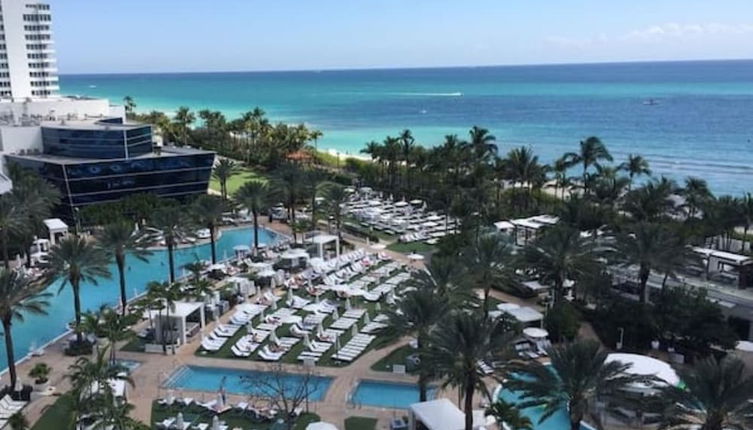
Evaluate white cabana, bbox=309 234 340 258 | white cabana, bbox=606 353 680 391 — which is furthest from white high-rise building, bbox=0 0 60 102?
white cabana, bbox=606 353 680 391

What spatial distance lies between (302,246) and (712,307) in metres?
24.5

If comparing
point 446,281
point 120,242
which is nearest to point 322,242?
point 120,242

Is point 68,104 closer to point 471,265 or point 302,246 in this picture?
point 302,246

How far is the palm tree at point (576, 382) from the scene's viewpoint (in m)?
17.6

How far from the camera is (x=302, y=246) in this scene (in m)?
43.3

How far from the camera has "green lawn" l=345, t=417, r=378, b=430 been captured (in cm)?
2212

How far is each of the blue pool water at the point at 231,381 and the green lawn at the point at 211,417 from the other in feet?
4.46

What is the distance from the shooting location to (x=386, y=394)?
24.9 m

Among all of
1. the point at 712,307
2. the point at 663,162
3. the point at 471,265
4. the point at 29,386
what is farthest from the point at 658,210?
the point at 663,162

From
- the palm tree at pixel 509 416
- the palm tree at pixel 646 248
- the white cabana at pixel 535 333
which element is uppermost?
the palm tree at pixel 646 248

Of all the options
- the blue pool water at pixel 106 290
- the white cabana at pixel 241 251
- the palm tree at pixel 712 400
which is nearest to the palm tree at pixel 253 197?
the white cabana at pixel 241 251

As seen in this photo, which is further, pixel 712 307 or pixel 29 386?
pixel 712 307

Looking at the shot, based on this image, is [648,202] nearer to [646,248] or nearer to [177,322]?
[646,248]

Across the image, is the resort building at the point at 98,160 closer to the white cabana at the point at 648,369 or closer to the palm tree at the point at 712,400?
the white cabana at the point at 648,369
